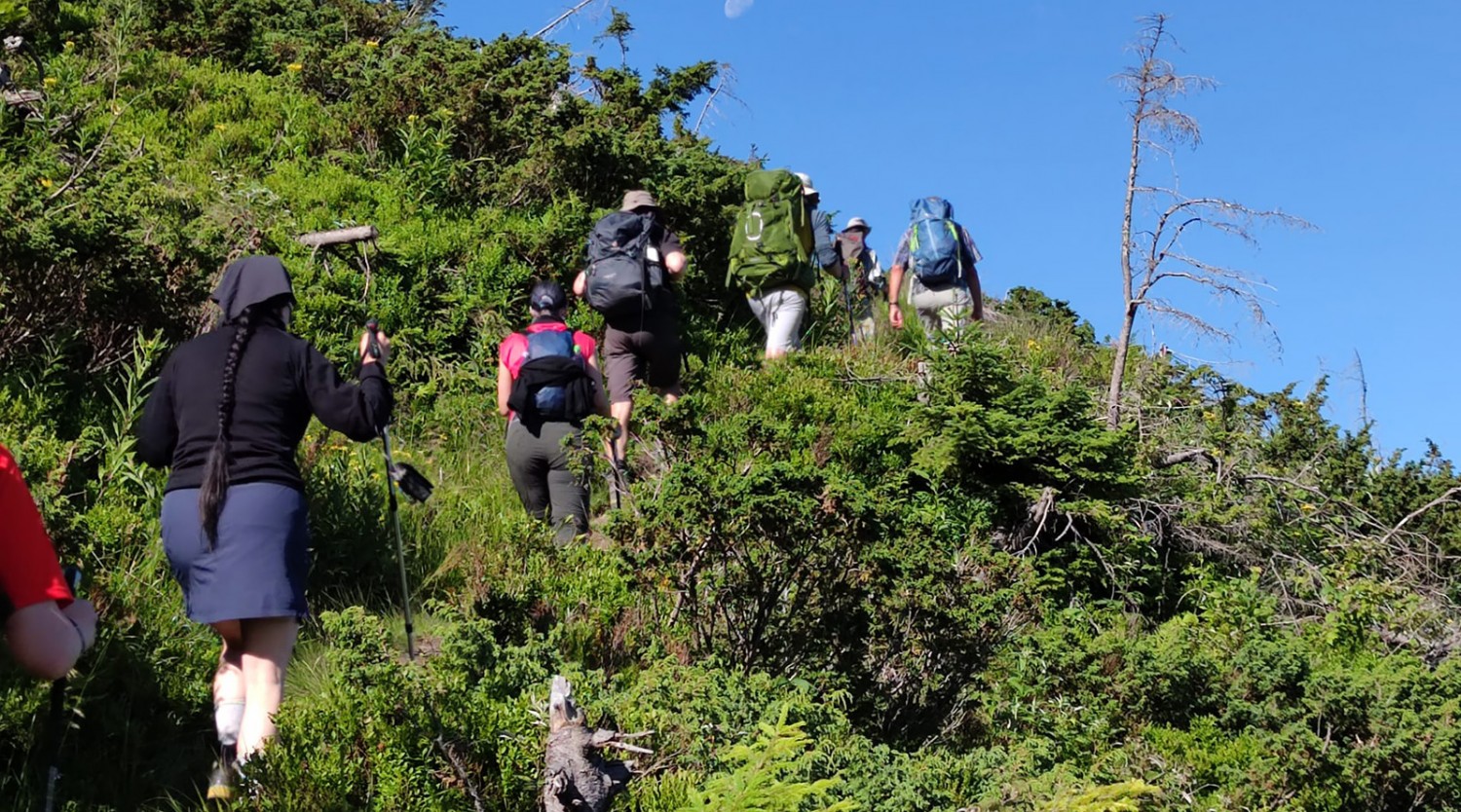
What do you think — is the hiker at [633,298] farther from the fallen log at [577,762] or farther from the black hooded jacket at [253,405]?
the fallen log at [577,762]

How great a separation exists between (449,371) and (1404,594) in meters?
5.82

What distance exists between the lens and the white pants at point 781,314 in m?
10.3

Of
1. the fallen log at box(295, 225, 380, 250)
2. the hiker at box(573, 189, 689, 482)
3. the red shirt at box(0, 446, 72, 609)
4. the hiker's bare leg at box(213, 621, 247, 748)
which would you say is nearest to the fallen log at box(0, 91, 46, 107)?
the fallen log at box(295, 225, 380, 250)

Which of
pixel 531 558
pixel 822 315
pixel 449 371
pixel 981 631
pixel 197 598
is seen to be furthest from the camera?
pixel 822 315

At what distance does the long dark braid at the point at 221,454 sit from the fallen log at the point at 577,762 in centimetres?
111

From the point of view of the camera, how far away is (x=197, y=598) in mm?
4180

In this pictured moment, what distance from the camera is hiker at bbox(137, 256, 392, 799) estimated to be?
164 inches

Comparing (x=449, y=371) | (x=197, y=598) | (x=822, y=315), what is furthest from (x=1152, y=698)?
(x=822, y=315)

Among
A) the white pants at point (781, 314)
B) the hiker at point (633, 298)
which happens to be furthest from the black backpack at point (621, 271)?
the white pants at point (781, 314)

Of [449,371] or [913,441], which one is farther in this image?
[449,371]

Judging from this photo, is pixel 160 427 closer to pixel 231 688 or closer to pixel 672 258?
pixel 231 688

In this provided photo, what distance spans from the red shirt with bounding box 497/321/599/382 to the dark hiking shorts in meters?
1.06

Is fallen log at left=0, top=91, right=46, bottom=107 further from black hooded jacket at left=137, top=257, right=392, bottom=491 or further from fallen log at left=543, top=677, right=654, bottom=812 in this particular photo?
fallen log at left=543, top=677, right=654, bottom=812

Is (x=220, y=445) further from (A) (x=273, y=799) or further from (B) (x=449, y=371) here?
(B) (x=449, y=371)
